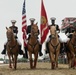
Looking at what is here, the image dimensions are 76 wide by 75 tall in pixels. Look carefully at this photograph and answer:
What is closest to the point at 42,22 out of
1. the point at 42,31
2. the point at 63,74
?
the point at 42,31

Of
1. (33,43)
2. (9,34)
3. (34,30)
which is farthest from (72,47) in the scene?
(9,34)

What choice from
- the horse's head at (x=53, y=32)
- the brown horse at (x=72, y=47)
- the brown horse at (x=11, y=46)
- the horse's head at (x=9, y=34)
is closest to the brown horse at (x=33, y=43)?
the brown horse at (x=11, y=46)

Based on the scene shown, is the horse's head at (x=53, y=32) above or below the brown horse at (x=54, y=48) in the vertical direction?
above

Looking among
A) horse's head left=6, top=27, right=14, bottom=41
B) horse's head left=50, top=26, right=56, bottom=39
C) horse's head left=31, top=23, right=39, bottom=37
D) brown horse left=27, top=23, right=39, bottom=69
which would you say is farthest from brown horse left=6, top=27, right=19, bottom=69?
horse's head left=50, top=26, right=56, bottom=39

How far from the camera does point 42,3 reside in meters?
25.9

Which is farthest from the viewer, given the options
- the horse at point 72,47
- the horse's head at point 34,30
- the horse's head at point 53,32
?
the horse at point 72,47

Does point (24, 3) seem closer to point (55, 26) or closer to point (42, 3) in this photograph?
point (42, 3)

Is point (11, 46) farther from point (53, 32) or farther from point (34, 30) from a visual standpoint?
point (53, 32)

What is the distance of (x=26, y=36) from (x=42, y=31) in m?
1.05

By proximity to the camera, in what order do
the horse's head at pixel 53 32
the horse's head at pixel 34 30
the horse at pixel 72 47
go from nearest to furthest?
the horse's head at pixel 53 32
the horse's head at pixel 34 30
the horse at pixel 72 47

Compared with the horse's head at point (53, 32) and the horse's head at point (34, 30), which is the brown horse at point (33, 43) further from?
the horse's head at point (53, 32)

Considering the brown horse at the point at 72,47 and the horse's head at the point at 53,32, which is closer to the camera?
the horse's head at the point at 53,32

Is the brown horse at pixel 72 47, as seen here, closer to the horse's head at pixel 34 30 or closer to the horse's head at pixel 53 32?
the horse's head at pixel 53 32

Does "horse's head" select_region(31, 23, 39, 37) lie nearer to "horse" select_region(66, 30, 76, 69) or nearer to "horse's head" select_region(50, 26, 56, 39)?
"horse's head" select_region(50, 26, 56, 39)
